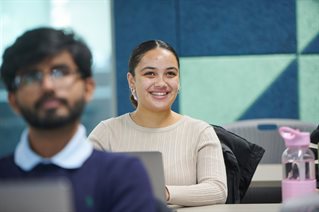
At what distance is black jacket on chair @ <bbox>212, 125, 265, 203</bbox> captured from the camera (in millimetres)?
2096

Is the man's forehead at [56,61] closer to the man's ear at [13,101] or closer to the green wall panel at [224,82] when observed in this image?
the man's ear at [13,101]

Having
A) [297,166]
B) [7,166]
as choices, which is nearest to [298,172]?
[297,166]

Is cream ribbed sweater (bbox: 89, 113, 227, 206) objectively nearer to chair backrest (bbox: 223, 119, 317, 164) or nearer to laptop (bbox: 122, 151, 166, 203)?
laptop (bbox: 122, 151, 166, 203)

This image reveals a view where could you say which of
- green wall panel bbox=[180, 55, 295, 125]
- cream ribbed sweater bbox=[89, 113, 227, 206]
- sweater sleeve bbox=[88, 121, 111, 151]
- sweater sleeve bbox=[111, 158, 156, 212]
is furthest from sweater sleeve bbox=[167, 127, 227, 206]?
green wall panel bbox=[180, 55, 295, 125]

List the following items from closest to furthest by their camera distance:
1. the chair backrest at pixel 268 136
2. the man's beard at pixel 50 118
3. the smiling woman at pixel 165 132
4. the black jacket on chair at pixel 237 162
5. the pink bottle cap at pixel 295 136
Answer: the man's beard at pixel 50 118, the pink bottle cap at pixel 295 136, the smiling woman at pixel 165 132, the black jacket on chair at pixel 237 162, the chair backrest at pixel 268 136

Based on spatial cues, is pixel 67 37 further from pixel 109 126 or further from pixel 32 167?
pixel 109 126

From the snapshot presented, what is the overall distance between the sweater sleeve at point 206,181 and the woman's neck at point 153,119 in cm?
12

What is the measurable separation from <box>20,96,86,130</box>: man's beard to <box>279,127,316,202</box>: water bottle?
0.83 m

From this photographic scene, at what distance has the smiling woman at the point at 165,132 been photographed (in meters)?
1.96

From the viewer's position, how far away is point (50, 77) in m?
1.03

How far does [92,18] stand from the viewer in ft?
13.6

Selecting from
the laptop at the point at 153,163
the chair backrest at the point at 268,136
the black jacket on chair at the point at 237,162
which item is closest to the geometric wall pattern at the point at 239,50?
the chair backrest at the point at 268,136

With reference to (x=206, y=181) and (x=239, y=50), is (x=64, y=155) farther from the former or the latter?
(x=239, y=50)

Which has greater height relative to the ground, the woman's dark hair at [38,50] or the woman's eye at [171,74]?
the woman's dark hair at [38,50]
